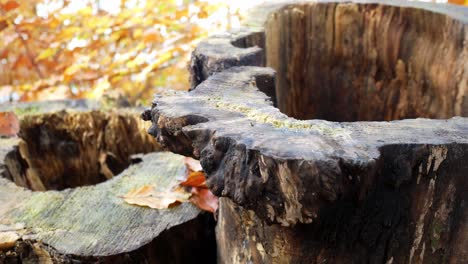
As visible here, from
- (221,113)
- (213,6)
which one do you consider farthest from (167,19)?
(221,113)

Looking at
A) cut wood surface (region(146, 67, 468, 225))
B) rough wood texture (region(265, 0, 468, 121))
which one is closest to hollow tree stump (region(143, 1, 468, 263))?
cut wood surface (region(146, 67, 468, 225))

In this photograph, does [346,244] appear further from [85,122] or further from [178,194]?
[85,122]

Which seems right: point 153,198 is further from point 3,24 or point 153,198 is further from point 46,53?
point 3,24

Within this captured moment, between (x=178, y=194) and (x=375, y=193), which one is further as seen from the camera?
(x=178, y=194)

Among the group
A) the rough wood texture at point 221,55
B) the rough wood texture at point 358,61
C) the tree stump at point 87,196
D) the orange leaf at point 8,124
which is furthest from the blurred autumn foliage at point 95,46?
the rough wood texture at point 221,55

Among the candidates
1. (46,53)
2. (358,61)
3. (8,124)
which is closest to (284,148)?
(358,61)

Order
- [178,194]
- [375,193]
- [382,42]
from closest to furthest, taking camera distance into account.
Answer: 1. [375,193]
2. [178,194]
3. [382,42]

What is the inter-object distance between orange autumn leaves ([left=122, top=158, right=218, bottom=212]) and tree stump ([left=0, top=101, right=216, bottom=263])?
0.03 meters

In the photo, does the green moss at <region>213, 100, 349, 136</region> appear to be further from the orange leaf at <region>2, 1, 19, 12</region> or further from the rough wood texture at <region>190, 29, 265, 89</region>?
the orange leaf at <region>2, 1, 19, 12</region>

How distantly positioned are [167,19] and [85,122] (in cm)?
153

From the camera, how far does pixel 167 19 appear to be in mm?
3840

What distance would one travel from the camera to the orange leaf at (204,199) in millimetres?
1771

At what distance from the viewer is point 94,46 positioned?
3.95 meters

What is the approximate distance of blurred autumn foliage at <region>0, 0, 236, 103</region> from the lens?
12.1 ft
